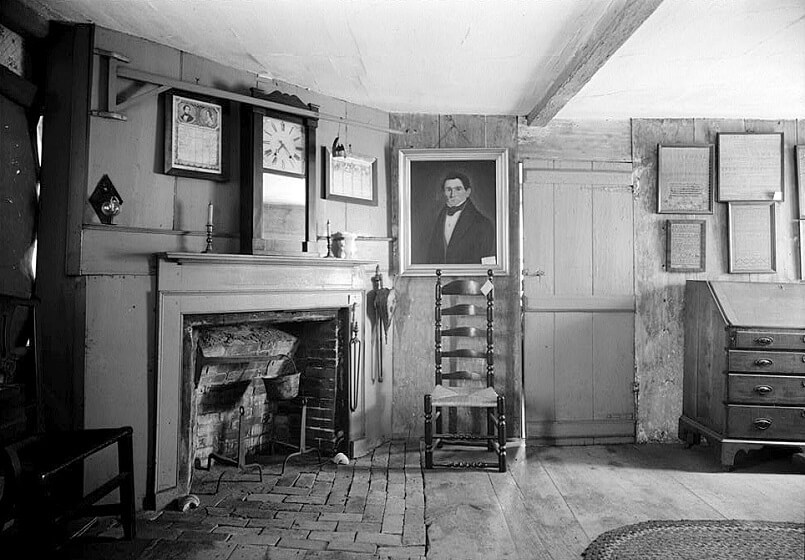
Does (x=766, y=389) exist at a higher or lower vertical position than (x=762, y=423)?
higher

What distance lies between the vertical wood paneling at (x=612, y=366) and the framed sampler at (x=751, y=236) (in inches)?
34.4

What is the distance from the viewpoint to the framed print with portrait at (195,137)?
2.74 m

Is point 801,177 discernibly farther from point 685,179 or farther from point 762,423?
point 762,423

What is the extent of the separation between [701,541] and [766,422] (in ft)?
4.27

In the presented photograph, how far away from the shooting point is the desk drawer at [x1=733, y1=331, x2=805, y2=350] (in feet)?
10.6

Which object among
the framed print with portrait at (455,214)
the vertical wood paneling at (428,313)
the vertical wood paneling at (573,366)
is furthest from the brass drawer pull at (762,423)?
the framed print with portrait at (455,214)

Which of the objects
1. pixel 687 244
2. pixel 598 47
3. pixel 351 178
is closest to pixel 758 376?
pixel 687 244

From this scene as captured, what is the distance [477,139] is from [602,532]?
8.29 feet

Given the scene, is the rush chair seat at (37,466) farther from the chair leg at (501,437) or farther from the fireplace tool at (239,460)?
the chair leg at (501,437)

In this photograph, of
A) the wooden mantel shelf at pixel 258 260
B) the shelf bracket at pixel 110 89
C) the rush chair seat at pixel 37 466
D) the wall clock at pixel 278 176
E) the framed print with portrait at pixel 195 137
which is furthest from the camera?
the wall clock at pixel 278 176

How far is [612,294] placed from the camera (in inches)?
152

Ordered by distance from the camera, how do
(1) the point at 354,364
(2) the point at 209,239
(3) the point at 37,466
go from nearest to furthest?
(3) the point at 37,466 < (2) the point at 209,239 < (1) the point at 354,364

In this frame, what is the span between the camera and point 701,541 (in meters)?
2.31

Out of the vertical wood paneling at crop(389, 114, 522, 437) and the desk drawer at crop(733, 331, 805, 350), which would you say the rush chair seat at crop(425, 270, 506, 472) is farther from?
the desk drawer at crop(733, 331, 805, 350)
